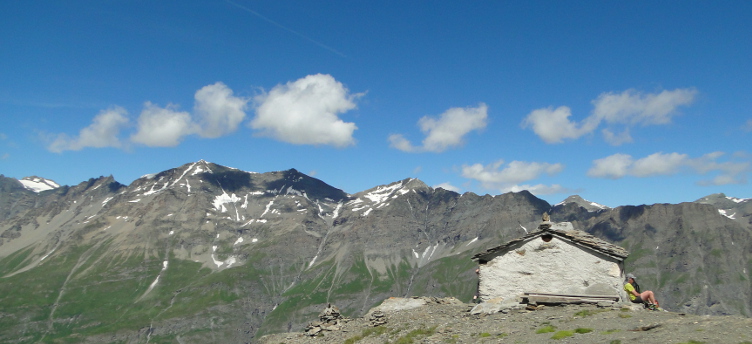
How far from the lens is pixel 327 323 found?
33.9m

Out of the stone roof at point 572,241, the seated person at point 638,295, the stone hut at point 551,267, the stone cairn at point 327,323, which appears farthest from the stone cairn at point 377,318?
the seated person at point 638,295

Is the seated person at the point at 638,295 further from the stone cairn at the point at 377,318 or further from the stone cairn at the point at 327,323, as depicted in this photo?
the stone cairn at the point at 327,323

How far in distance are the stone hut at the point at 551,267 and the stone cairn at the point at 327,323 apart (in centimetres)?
946

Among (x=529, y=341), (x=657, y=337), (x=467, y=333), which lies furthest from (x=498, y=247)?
(x=657, y=337)

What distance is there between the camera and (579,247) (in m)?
31.0

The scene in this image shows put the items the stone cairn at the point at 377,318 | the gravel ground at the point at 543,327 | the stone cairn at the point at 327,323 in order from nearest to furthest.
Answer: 1. the gravel ground at the point at 543,327
2. the stone cairn at the point at 377,318
3. the stone cairn at the point at 327,323

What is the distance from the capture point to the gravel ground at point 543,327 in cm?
1870

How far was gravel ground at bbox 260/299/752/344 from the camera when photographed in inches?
736

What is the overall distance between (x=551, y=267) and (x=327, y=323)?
14857mm

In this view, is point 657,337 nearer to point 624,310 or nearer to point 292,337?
point 624,310

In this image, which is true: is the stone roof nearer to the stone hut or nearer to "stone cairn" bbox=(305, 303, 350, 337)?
the stone hut

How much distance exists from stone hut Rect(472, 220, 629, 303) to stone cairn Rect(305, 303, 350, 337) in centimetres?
946

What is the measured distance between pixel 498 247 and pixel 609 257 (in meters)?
6.46

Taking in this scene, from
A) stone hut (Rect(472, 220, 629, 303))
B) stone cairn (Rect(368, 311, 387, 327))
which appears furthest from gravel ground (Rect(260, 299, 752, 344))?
stone hut (Rect(472, 220, 629, 303))
